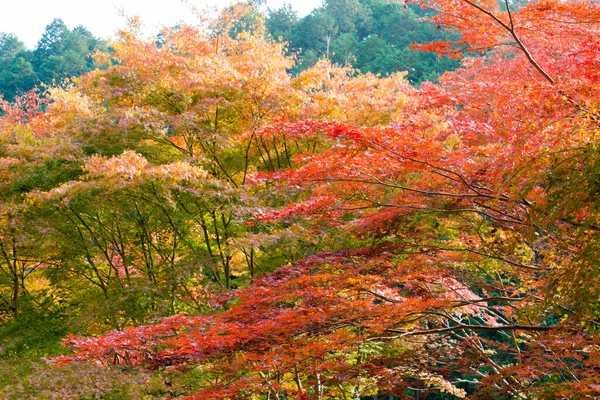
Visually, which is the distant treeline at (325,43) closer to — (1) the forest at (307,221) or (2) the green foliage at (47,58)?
(2) the green foliage at (47,58)

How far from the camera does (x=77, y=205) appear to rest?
8117 millimetres

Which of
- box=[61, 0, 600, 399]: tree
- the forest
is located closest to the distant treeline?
the forest

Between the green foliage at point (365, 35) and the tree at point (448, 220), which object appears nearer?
the tree at point (448, 220)

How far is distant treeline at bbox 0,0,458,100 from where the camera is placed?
A: 83.9 ft

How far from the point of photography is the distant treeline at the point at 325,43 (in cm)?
2558

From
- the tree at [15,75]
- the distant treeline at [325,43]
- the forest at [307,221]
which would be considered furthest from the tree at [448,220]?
the tree at [15,75]

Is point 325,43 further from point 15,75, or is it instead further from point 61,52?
point 15,75

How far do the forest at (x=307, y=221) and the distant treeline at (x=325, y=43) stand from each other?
557 inches

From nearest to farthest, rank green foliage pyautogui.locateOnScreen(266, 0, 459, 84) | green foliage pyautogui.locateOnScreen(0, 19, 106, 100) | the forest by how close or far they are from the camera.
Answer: the forest
green foliage pyautogui.locateOnScreen(266, 0, 459, 84)
green foliage pyautogui.locateOnScreen(0, 19, 106, 100)

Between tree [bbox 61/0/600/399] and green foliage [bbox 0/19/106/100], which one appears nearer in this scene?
tree [bbox 61/0/600/399]

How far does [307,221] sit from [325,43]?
2485cm

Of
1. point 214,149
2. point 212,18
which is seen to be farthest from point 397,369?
point 212,18

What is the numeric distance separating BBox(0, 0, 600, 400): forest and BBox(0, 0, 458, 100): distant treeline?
1414 cm

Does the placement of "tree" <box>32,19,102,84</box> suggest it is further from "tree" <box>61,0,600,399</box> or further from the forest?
"tree" <box>61,0,600,399</box>
